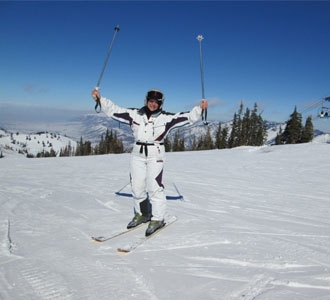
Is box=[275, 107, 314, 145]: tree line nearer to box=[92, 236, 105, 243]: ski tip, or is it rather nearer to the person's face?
the person's face

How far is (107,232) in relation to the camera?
184 inches

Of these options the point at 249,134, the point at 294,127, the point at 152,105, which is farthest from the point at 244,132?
the point at 152,105

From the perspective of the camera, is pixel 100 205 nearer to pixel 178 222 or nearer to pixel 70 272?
pixel 178 222

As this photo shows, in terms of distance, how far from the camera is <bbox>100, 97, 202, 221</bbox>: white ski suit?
5.06 meters

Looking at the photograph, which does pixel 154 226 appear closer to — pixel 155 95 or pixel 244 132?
pixel 155 95

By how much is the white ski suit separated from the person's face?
115 mm

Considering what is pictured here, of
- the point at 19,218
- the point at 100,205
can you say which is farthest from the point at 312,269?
the point at 19,218

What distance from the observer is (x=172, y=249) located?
394 centimetres

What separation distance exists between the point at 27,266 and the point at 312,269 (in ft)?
11.8

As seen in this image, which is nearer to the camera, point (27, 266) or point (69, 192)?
point (27, 266)

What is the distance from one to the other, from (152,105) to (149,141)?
2.36 feet

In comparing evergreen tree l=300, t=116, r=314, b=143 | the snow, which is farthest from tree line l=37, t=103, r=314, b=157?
the snow

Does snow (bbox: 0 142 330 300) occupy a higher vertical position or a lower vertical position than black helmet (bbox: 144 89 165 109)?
lower

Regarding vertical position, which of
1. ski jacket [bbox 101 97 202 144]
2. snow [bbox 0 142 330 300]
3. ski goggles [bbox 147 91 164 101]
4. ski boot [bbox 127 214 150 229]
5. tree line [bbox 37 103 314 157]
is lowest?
snow [bbox 0 142 330 300]
